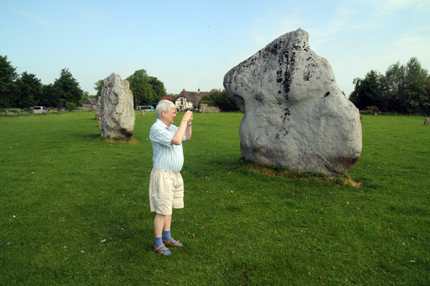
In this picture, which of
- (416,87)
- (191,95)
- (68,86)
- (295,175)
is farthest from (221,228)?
(191,95)

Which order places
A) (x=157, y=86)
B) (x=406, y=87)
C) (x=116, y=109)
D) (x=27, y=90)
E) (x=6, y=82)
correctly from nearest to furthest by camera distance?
(x=116, y=109), (x=406, y=87), (x=6, y=82), (x=27, y=90), (x=157, y=86)

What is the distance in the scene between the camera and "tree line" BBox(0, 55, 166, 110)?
60.1 metres

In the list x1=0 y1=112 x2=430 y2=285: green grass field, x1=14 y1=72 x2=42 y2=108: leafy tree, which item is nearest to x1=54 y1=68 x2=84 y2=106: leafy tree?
x1=14 y1=72 x2=42 y2=108: leafy tree

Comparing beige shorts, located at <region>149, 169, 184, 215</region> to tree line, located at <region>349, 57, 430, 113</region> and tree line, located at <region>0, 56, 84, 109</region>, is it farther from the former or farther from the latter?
tree line, located at <region>0, 56, 84, 109</region>

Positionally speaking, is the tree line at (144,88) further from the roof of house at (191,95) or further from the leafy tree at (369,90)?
the leafy tree at (369,90)

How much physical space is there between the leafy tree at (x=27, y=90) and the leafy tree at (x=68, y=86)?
11.6 metres

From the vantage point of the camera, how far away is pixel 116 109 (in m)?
17.0

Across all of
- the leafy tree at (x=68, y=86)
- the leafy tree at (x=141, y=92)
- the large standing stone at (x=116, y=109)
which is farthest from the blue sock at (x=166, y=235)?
the leafy tree at (x=141, y=92)

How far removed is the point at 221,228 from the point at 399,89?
67029 mm

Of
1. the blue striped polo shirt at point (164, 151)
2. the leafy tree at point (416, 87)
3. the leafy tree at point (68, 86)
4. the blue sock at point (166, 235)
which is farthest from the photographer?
the leafy tree at point (68, 86)

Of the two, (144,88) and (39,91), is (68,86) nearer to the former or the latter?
(39,91)

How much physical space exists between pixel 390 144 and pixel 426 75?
5280 centimetres

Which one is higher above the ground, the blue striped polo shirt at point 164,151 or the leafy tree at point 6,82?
the leafy tree at point 6,82

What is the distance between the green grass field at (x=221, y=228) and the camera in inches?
176
